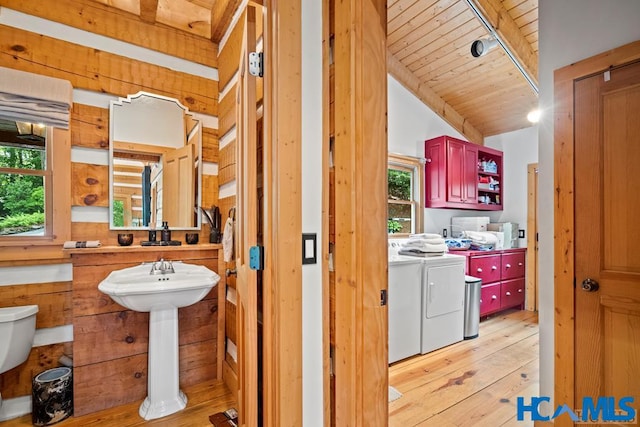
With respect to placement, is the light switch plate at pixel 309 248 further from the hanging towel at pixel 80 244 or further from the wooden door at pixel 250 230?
the hanging towel at pixel 80 244

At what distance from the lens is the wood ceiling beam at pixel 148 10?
208 centimetres

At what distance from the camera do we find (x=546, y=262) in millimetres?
1711

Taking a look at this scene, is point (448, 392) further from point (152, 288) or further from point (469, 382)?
point (152, 288)

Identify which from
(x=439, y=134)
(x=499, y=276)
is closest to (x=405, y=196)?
(x=439, y=134)

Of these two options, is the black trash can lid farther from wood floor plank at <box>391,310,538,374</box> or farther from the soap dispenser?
wood floor plank at <box>391,310,538,374</box>

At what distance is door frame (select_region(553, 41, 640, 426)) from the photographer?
1.58 meters

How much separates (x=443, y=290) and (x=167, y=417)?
245 cm

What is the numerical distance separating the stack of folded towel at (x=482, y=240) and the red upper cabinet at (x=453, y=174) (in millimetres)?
427

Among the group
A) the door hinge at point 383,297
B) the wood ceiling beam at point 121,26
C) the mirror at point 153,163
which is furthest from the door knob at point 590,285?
the wood ceiling beam at point 121,26

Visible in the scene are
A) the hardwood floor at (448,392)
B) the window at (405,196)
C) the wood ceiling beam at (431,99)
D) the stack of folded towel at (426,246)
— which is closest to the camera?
the hardwood floor at (448,392)

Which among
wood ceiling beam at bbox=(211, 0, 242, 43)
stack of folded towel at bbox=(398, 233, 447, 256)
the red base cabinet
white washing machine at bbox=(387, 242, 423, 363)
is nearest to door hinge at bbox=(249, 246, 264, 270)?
white washing machine at bbox=(387, 242, 423, 363)

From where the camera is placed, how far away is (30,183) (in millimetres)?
1999

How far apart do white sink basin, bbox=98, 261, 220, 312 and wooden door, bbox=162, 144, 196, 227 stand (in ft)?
1.44

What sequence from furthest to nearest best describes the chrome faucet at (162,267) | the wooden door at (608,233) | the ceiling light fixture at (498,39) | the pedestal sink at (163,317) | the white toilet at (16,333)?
1. the ceiling light fixture at (498,39)
2. the chrome faucet at (162,267)
3. the pedestal sink at (163,317)
4. the white toilet at (16,333)
5. the wooden door at (608,233)
